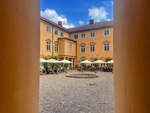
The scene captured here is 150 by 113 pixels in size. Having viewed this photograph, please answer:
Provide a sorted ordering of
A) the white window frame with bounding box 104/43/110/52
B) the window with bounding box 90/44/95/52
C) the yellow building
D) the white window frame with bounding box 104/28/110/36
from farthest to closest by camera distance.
Result: the window with bounding box 90/44/95/52, the white window frame with bounding box 104/43/110/52, the white window frame with bounding box 104/28/110/36, the yellow building

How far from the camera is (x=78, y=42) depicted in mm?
31109

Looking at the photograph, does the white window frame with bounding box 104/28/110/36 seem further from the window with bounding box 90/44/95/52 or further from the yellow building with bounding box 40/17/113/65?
the window with bounding box 90/44/95/52

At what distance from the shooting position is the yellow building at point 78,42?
24734mm

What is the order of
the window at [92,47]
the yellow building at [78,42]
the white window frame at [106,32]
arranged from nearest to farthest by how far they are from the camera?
1. the yellow building at [78,42]
2. the white window frame at [106,32]
3. the window at [92,47]

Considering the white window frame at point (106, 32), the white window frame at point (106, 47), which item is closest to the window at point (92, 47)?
the white window frame at point (106, 47)

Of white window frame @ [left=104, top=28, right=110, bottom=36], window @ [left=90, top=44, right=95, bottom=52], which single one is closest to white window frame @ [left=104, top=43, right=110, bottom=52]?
white window frame @ [left=104, top=28, right=110, bottom=36]

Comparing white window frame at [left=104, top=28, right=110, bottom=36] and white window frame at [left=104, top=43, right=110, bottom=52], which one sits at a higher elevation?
white window frame at [left=104, top=28, right=110, bottom=36]

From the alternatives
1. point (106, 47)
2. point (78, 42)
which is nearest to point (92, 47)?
point (106, 47)

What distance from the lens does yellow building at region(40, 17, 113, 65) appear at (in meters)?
24.7

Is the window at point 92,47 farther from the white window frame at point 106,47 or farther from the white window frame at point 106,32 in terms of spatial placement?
the white window frame at point 106,32
